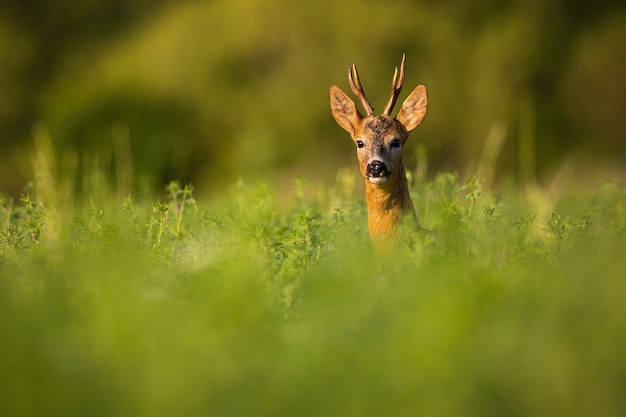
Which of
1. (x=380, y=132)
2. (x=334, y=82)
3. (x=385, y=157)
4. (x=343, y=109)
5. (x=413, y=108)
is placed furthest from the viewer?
(x=334, y=82)

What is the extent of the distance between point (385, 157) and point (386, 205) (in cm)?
28

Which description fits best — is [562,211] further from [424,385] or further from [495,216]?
[424,385]

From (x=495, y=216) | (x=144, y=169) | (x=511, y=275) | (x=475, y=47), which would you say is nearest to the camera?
(x=511, y=275)

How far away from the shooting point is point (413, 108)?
6.55m

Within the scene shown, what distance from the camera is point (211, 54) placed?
754 inches

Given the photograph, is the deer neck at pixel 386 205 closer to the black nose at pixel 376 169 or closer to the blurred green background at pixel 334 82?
the black nose at pixel 376 169

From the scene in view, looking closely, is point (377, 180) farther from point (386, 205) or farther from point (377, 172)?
point (386, 205)

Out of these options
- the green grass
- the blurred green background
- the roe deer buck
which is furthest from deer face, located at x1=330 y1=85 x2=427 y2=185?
the blurred green background

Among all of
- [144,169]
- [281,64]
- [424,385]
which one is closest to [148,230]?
[424,385]

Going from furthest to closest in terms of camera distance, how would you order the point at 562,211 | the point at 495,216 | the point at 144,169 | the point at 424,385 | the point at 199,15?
the point at 199,15 < the point at 144,169 < the point at 562,211 < the point at 495,216 < the point at 424,385

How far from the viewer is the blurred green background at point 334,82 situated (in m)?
17.6

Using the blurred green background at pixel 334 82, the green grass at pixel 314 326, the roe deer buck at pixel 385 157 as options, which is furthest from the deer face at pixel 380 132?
the blurred green background at pixel 334 82

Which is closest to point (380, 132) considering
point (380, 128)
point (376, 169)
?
point (380, 128)

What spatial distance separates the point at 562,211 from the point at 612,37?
42.0 feet
